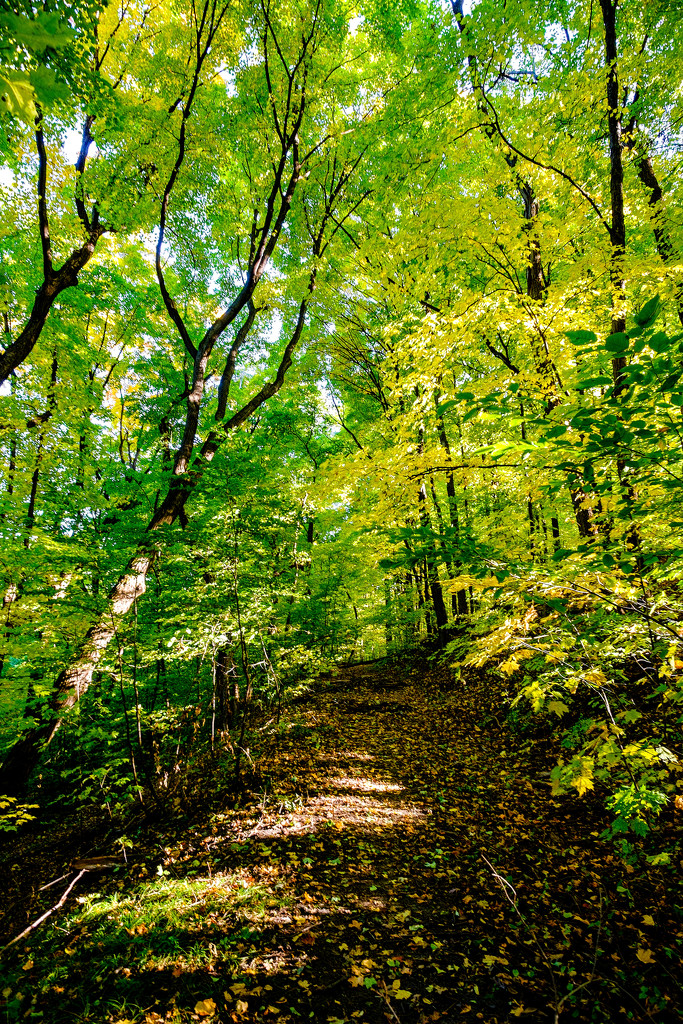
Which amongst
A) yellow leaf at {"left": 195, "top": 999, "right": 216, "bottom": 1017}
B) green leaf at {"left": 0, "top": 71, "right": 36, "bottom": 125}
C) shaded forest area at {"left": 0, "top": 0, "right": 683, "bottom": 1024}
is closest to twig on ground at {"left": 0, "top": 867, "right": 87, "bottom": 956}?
shaded forest area at {"left": 0, "top": 0, "right": 683, "bottom": 1024}

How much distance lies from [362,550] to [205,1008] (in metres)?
5.85

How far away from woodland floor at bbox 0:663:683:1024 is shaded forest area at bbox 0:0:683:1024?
3cm

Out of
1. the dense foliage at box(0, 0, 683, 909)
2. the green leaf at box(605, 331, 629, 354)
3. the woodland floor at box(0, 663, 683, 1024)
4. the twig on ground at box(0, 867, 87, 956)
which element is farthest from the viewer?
the twig on ground at box(0, 867, 87, 956)

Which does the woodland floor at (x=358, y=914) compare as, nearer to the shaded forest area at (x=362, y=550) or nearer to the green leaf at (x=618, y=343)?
the shaded forest area at (x=362, y=550)

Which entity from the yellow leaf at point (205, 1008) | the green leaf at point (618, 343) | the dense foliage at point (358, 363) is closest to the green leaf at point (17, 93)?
the dense foliage at point (358, 363)

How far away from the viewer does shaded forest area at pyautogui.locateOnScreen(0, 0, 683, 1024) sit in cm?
252

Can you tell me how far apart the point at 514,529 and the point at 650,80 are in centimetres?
609

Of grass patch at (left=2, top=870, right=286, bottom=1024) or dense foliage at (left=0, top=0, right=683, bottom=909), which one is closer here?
dense foliage at (left=0, top=0, right=683, bottom=909)

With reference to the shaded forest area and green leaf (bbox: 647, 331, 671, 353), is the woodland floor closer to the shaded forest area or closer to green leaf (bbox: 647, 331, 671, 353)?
the shaded forest area

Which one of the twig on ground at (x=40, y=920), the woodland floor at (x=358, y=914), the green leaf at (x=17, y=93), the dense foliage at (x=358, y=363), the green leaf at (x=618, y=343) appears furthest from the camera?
the twig on ground at (x=40, y=920)

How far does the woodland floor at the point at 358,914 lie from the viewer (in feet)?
8.66

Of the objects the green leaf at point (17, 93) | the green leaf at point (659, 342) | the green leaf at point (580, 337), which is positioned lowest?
the green leaf at point (659, 342)

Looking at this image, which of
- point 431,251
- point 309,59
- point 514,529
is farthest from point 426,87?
point 514,529

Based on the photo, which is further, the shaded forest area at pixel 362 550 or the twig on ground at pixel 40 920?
the twig on ground at pixel 40 920
